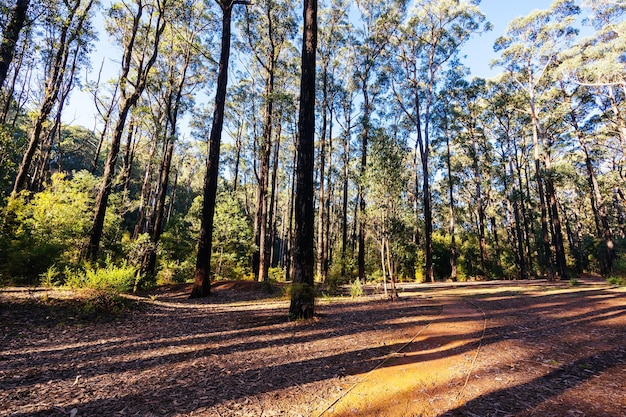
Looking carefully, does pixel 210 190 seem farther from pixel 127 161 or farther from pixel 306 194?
pixel 127 161

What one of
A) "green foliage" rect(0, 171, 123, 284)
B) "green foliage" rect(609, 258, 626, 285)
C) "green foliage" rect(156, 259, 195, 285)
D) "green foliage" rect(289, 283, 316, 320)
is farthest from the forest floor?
"green foliage" rect(156, 259, 195, 285)

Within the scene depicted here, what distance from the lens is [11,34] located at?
6738 mm

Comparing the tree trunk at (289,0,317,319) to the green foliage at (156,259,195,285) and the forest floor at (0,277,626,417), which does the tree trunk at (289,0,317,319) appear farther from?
the green foliage at (156,259,195,285)

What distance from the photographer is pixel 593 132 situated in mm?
25094

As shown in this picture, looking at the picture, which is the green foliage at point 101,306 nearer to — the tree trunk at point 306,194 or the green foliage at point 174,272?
the tree trunk at point 306,194

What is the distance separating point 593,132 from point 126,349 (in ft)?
118

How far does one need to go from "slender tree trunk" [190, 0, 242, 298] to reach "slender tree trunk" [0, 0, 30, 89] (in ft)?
17.2

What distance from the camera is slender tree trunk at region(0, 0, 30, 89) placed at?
21.9 ft

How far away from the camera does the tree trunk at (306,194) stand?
21.3ft

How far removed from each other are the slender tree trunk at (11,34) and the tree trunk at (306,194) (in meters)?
7.02

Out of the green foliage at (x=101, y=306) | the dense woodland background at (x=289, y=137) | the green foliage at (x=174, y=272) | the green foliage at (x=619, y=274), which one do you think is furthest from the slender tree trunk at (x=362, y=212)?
the green foliage at (x=619, y=274)

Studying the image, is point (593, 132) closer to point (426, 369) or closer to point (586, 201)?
point (586, 201)

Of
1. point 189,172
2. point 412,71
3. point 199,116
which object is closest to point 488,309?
point 412,71

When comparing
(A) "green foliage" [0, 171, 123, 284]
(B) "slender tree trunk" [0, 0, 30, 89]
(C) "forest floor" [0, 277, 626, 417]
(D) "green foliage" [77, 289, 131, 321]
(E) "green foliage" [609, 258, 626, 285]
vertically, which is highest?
(B) "slender tree trunk" [0, 0, 30, 89]
